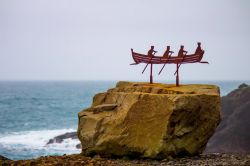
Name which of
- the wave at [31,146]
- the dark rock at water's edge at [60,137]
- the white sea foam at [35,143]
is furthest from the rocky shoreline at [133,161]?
the dark rock at water's edge at [60,137]

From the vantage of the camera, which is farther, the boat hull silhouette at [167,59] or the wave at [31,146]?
the wave at [31,146]

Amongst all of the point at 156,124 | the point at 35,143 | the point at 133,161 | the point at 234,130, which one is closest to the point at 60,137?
the point at 35,143

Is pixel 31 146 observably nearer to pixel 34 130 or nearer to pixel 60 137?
pixel 60 137

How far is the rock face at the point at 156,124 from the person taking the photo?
18891 millimetres

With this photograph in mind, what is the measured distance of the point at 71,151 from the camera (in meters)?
46.2

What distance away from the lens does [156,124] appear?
62.5ft

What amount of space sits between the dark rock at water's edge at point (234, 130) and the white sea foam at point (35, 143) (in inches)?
561

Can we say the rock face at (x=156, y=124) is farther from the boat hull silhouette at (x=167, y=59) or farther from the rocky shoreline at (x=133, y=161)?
the boat hull silhouette at (x=167, y=59)

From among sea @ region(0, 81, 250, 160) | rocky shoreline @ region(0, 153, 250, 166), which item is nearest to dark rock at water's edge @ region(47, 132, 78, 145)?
sea @ region(0, 81, 250, 160)

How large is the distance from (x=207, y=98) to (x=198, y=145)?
219 cm

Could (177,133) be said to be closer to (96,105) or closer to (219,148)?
(96,105)

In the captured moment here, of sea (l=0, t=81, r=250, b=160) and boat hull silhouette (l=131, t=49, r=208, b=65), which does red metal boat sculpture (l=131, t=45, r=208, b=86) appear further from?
sea (l=0, t=81, r=250, b=160)

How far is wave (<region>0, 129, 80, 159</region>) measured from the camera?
45669 millimetres

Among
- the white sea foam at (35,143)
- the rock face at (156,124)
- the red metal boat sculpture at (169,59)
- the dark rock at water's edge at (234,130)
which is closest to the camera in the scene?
the rock face at (156,124)
